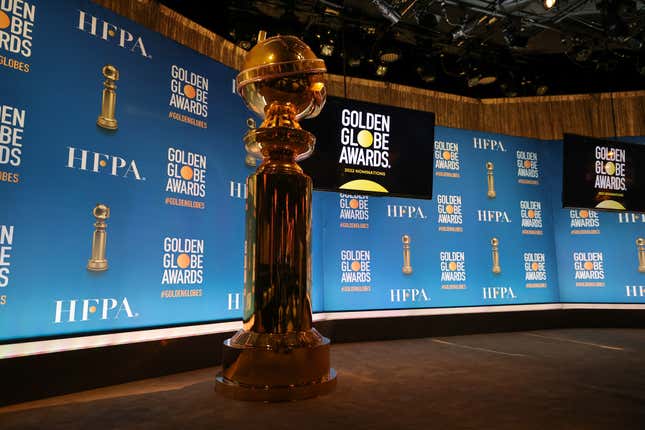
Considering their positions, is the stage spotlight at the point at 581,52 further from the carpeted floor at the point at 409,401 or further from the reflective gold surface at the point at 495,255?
the carpeted floor at the point at 409,401

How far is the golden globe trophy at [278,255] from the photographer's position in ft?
4.26

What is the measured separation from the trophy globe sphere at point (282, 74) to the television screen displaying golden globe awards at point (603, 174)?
317cm

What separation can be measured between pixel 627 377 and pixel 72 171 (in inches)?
111

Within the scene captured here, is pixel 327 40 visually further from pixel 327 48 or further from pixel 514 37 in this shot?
pixel 514 37

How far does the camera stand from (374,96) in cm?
386

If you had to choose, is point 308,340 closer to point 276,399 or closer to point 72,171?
point 276,399

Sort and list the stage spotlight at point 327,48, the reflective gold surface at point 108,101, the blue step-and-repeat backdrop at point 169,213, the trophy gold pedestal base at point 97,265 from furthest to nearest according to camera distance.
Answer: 1. the stage spotlight at point 327,48
2. the reflective gold surface at point 108,101
3. the trophy gold pedestal base at point 97,265
4. the blue step-and-repeat backdrop at point 169,213

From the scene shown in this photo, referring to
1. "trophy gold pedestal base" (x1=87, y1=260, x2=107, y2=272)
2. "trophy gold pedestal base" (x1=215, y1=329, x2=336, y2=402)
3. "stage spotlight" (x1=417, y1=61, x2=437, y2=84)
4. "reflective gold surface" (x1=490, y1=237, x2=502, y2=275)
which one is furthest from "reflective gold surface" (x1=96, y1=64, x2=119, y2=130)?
"reflective gold surface" (x1=490, y1=237, x2=502, y2=275)

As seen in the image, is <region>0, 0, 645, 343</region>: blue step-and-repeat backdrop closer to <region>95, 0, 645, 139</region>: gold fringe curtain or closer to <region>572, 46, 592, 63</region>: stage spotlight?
<region>95, 0, 645, 139</region>: gold fringe curtain

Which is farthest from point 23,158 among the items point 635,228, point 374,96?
point 635,228

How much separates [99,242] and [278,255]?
1199 millimetres

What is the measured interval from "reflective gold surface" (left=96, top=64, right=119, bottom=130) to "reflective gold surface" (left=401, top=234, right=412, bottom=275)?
248 cm

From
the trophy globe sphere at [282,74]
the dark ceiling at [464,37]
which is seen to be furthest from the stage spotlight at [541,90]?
the trophy globe sphere at [282,74]

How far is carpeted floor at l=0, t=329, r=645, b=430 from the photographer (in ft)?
4.01
